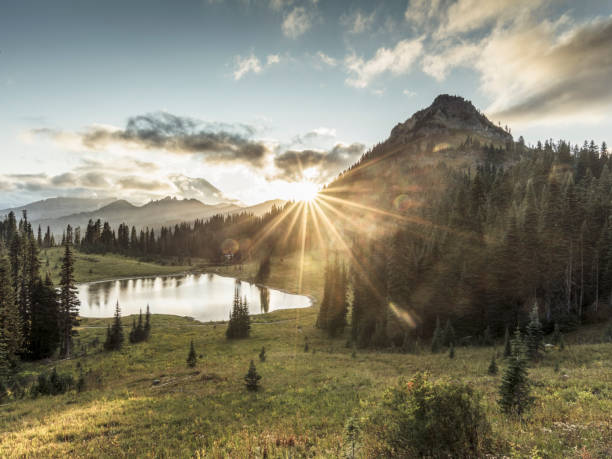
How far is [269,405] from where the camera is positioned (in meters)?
20.0

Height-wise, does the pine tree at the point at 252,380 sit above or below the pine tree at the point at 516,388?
below

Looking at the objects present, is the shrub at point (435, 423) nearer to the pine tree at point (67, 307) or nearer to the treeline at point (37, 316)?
the treeline at point (37, 316)

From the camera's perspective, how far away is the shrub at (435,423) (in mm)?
8555

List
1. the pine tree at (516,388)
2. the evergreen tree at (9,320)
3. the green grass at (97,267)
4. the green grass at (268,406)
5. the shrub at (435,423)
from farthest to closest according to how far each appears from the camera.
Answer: the green grass at (97,267), the evergreen tree at (9,320), the pine tree at (516,388), the green grass at (268,406), the shrub at (435,423)

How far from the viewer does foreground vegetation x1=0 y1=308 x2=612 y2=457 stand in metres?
11.7

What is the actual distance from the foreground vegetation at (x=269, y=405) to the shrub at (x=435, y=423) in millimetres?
710

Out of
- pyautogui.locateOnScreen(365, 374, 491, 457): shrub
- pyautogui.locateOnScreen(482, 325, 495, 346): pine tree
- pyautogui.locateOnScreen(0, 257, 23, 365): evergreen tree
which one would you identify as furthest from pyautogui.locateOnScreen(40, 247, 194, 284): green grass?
pyautogui.locateOnScreen(365, 374, 491, 457): shrub

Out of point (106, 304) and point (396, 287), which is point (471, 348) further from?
point (106, 304)

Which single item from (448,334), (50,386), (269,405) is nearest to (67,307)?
(50,386)

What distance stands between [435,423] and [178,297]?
4395 inches

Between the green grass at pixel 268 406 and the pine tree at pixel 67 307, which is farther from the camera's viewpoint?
the pine tree at pixel 67 307

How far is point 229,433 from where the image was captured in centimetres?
1491

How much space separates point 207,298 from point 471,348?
90.1 metres

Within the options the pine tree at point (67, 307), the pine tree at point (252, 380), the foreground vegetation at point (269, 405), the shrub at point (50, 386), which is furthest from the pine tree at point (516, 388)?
the pine tree at point (67, 307)
